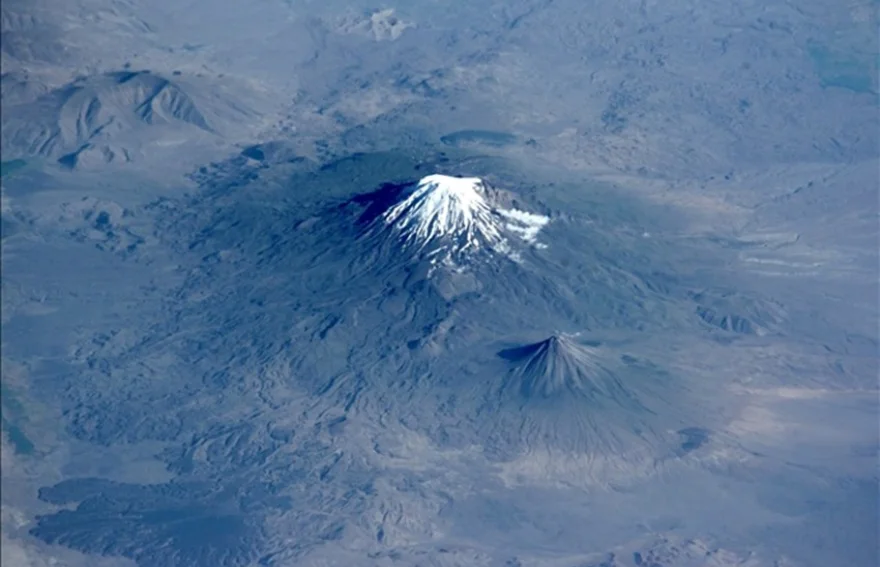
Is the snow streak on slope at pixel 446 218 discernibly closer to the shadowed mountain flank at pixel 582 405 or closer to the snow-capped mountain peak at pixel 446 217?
the snow-capped mountain peak at pixel 446 217

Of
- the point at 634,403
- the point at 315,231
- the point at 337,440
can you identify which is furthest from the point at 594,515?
the point at 315,231

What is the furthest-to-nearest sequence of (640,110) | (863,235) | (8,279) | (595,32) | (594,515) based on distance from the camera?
(595,32) → (640,110) → (863,235) → (8,279) → (594,515)

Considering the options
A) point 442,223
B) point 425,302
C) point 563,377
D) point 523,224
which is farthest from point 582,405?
point 523,224

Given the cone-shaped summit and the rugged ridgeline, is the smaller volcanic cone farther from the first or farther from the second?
the rugged ridgeline

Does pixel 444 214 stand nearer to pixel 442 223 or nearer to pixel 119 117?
pixel 442 223

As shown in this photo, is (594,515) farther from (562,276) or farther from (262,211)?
(262,211)

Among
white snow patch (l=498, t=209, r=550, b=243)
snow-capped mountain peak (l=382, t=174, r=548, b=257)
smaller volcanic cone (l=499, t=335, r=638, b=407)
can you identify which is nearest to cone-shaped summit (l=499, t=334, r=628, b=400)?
smaller volcanic cone (l=499, t=335, r=638, b=407)

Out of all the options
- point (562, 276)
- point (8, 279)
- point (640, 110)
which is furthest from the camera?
point (640, 110)
